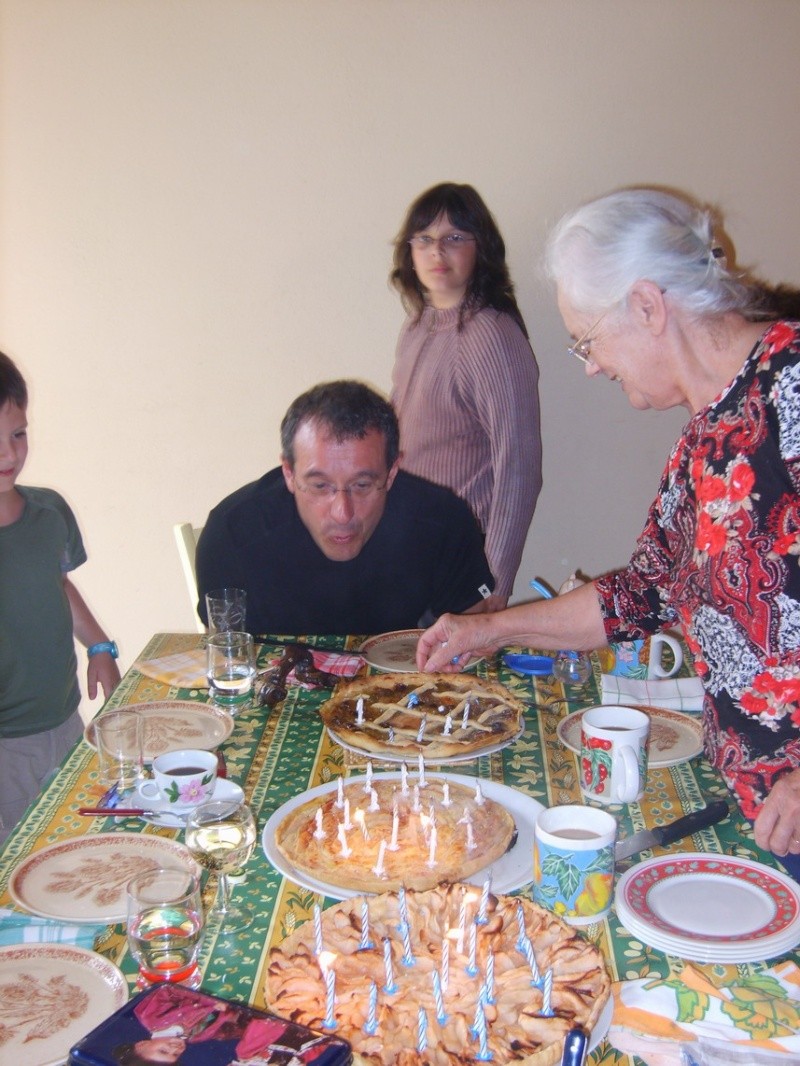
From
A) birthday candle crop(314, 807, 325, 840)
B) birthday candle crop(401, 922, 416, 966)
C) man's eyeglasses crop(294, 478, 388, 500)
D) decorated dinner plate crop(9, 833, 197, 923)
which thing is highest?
man's eyeglasses crop(294, 478, 388, 500)

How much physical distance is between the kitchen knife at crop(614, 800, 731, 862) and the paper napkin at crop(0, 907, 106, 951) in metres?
0.66

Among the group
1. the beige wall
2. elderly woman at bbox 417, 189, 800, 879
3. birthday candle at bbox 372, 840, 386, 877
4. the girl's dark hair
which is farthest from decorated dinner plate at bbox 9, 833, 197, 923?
the beige wall

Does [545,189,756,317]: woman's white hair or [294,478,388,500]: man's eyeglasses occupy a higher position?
[545,189,756,317]: woman's white hair

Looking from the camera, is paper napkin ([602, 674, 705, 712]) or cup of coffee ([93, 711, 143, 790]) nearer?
cup of coffee ([93, 711, 143, 790])

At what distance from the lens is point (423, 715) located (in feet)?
5.80

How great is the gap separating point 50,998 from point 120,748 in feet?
1.78

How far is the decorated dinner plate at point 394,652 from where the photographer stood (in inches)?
80.5

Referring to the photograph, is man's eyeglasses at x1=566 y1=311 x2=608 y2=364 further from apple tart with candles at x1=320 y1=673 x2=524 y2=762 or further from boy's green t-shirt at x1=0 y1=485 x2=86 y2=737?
boy's green t-shirt at x1=0 y1=485 x2=86 y2=737

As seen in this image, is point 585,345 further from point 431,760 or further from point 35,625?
point 35,625

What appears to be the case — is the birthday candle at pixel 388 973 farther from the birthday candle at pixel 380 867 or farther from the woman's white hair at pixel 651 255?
the woman's white hair at pixel 651 255

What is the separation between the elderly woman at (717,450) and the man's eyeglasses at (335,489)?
2.32 ft

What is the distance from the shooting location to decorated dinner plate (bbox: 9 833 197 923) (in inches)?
47.9

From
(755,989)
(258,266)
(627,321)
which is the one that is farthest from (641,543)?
(258,266)

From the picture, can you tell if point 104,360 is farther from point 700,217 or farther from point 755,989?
point 755,989
